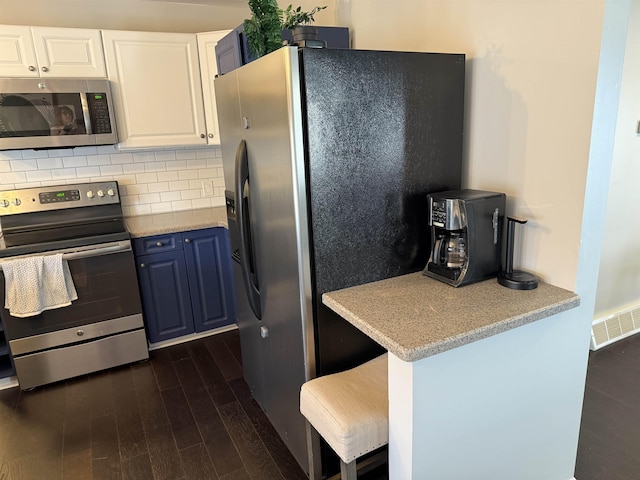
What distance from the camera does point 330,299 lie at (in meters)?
1.50

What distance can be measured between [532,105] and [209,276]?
2360 mm

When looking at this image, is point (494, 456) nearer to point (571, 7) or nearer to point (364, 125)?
point (364, 125)

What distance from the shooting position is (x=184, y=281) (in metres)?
3.04

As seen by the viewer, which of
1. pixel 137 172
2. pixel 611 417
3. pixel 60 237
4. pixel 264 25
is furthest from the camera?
pixel 137 172

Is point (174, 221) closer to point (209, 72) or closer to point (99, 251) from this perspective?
point (99, 251)

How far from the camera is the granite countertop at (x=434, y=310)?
1.18 metres

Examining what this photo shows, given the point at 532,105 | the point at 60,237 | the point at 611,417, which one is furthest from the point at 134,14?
the point at 611,417

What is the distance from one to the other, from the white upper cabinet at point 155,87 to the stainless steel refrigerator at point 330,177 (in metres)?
1.38

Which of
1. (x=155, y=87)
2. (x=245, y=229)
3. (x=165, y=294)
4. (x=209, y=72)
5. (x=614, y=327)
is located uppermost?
(x=209, y=72)

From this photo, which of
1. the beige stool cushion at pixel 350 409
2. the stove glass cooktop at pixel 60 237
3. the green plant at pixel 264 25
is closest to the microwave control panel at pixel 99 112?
the stove glass cooktop at pixel 60 237

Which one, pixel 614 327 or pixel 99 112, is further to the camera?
pixel 614 327

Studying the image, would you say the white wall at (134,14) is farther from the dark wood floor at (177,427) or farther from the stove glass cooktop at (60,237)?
the dark wood floor at (177,427)

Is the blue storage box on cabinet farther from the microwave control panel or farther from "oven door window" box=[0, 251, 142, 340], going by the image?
"oven door window" box=[0, 251, 142, 340]

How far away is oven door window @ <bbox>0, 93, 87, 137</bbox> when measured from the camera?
2.58 m
